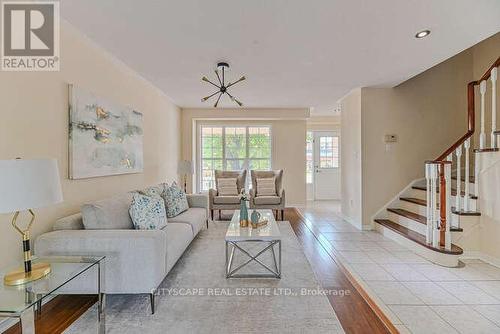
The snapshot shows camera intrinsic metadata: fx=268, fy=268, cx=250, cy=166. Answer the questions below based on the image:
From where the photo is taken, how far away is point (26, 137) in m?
2.07

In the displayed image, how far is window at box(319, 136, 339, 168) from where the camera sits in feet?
26.1

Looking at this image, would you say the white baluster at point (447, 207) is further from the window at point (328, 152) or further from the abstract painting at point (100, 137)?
the window at point (328, 152)

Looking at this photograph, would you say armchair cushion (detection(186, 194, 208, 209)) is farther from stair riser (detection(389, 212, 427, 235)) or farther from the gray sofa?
stair riser (detection(389, 212, 427, 235))

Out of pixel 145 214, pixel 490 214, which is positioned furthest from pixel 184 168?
pixel 490 214

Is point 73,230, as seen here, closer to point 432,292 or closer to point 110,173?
point 110,173

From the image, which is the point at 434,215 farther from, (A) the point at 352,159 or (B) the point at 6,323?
(B) the point at 6,323

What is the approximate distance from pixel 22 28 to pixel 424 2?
3196 mm

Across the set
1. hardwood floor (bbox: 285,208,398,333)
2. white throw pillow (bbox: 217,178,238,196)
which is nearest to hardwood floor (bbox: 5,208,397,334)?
hardwood floor (bbox: 285,208,398,333)

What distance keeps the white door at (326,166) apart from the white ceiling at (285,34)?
3.83m

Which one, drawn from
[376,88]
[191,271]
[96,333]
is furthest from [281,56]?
[96,333]

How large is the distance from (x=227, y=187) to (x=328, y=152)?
12.4 feet

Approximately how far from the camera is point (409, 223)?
154 inches

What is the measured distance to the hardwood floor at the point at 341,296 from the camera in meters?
1.92

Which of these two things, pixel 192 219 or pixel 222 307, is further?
pixel 192 219
